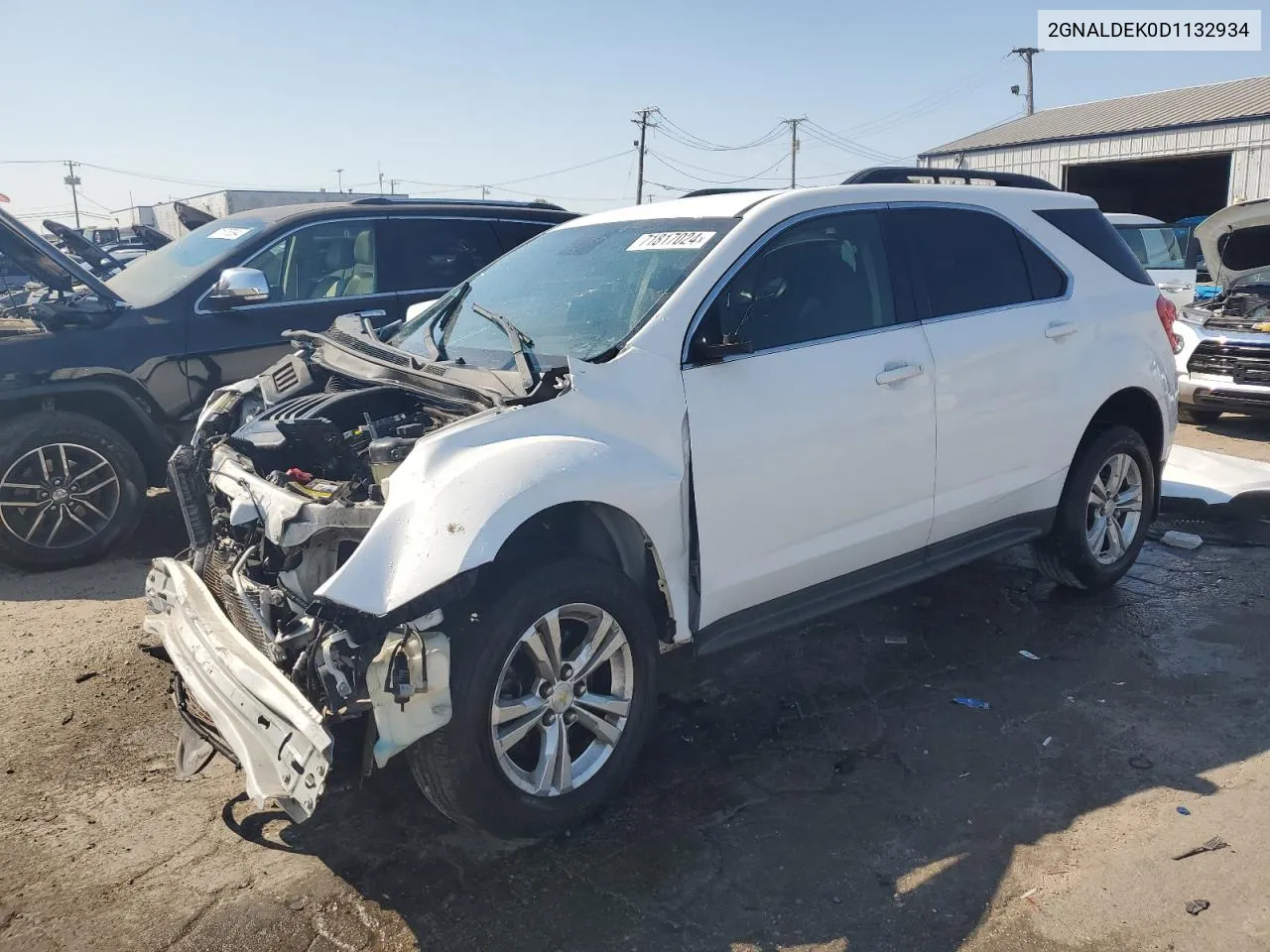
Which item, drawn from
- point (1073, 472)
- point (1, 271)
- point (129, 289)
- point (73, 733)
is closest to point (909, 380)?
point (1073, 472)

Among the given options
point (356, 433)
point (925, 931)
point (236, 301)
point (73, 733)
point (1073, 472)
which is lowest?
point (925, 931)

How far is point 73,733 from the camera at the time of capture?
3834 millimetres

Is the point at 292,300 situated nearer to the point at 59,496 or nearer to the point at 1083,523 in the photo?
the point at 59,496

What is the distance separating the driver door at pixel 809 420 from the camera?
3459 mm

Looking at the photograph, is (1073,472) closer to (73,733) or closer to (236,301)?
(73,733)

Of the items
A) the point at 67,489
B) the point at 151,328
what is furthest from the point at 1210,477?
the point at 67,489

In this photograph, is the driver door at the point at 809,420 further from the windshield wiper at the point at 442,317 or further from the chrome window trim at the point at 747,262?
the windshield wiper at the point at 442,317

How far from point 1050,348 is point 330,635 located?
3.43 metres

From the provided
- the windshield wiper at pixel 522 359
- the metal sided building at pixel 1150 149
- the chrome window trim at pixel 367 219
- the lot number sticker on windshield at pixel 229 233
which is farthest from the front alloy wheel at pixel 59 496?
the metal sided building at pixel 1150 149

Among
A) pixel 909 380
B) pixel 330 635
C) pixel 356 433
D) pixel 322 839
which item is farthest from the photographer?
pixel 909 380

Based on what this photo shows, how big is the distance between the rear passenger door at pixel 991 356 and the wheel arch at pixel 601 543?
55.0 inches

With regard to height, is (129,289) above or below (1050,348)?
above

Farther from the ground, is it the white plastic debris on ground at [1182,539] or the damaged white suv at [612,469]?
the damaged white suv at [612,469]

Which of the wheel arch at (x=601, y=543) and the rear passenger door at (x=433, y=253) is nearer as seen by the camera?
the wheel arch at (x=601, y=543)
